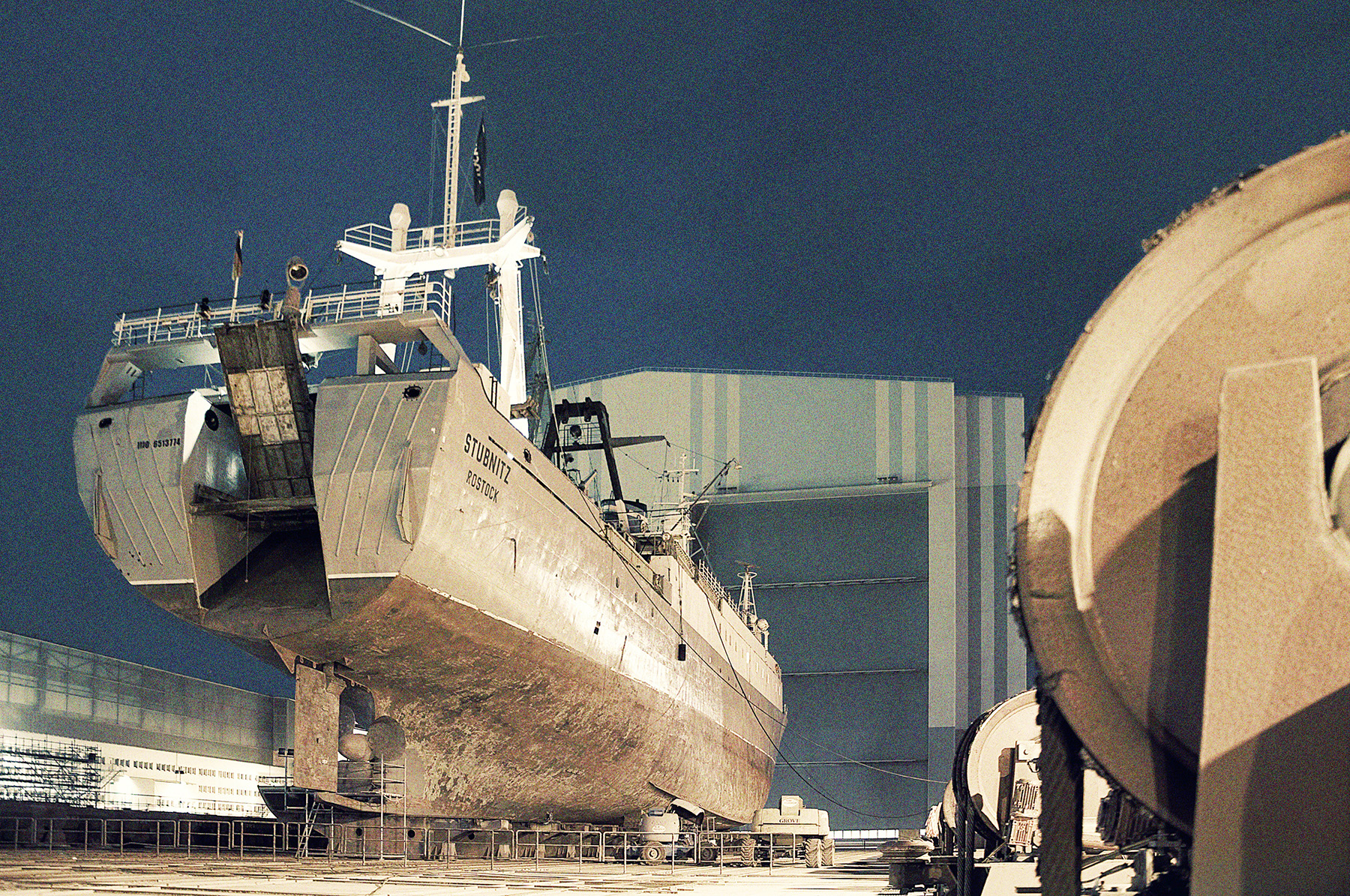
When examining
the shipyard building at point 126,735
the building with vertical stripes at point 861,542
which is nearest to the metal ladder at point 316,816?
the shipyard building at point 126,735

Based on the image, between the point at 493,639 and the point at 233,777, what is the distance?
32.7 meters

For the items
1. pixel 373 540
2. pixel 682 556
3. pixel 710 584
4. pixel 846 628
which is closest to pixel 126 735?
pixel 710 584

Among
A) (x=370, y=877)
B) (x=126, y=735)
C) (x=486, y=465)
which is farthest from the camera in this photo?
(x=126, y=735)

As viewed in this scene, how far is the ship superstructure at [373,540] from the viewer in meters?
14.3

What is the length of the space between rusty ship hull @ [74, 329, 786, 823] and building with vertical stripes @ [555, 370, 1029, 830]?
2120 cm

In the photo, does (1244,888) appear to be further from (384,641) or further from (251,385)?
(251,385)

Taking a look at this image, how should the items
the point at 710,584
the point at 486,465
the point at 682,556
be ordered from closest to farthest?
the point at 486,465 → the point at 682,556 → the point at 710,584

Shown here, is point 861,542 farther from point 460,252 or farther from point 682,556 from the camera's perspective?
point 460,252

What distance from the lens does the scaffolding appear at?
105ft

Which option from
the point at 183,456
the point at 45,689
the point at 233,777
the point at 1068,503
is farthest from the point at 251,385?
the point at 233,777

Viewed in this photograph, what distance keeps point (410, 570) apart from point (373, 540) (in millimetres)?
607

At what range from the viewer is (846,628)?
4175 centimetres

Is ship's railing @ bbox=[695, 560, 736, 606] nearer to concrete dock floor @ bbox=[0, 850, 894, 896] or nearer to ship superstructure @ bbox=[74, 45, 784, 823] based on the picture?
ship superstructure @ bbox=[74, 45, 784, 823]

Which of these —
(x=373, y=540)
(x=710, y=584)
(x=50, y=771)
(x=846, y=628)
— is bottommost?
(x=50, y=771)
